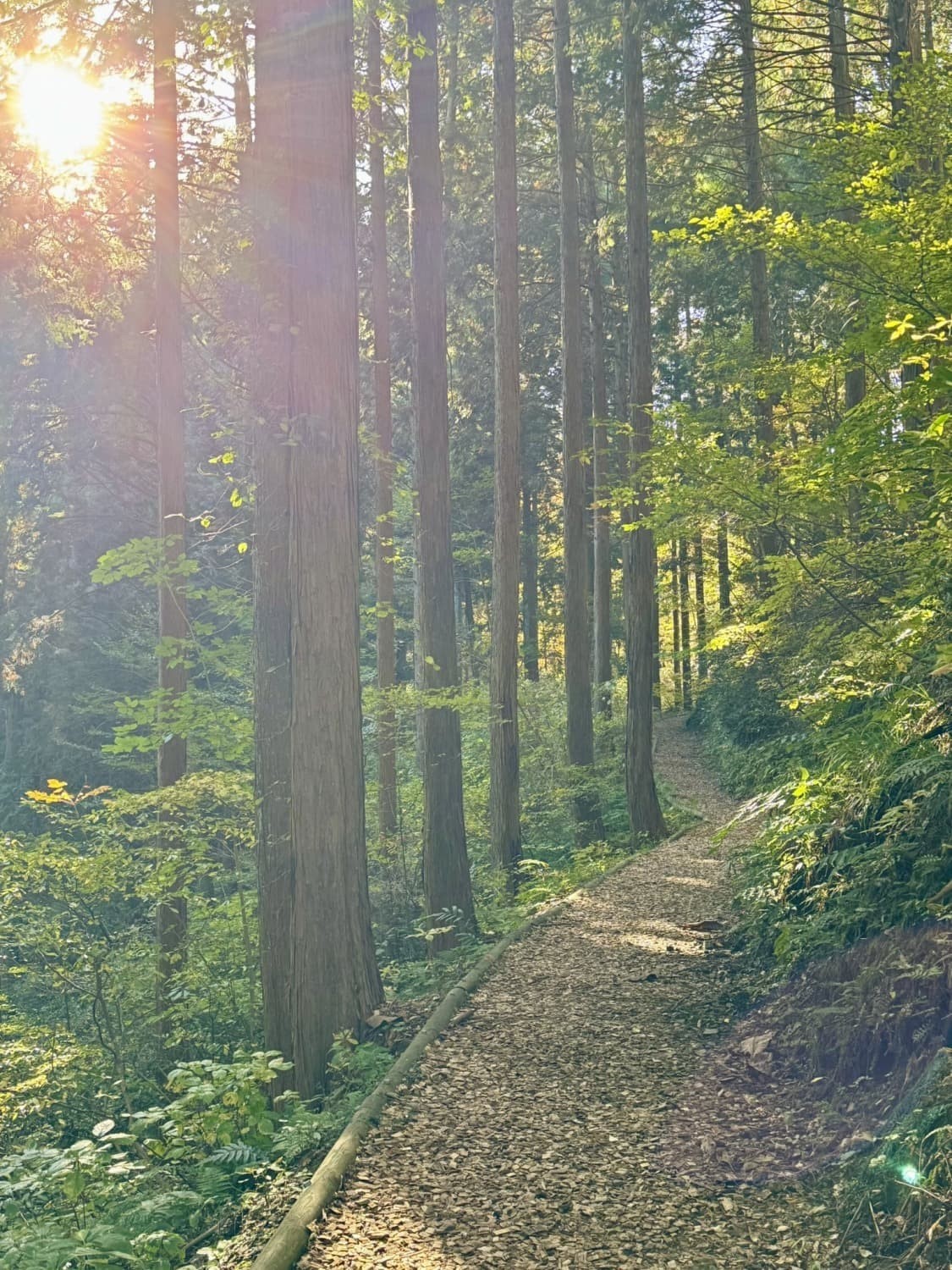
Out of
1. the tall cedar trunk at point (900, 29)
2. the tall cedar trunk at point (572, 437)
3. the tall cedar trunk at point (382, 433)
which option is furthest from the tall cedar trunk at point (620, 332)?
the tall cedar trunk at point (900, 29)

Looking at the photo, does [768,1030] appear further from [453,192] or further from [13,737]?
[13,737]

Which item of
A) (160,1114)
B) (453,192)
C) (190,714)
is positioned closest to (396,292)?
(453,192)

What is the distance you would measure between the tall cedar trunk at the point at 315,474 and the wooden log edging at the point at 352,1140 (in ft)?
1.72

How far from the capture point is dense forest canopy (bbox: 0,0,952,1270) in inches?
205

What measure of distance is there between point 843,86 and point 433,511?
7.05 meters

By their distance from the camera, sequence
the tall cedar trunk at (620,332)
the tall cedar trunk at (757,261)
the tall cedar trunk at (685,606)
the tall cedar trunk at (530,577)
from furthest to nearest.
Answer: the tall cedar trunk at (685,606), the tall cedar trunk at (530,577), the tall cedar trunk at (620,332), the tall cedar trunk at (757,261)

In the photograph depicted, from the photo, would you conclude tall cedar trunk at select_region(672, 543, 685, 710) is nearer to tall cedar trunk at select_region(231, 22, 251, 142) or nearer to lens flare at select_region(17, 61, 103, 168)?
tall cedar trunk at select_region(231, 22, 251, 142)

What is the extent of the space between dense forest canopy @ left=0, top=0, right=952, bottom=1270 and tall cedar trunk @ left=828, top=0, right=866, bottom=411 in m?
0.12

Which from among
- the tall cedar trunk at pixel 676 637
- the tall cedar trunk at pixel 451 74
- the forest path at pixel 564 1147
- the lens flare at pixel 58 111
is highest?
the tall cedar trunk at pixel 451 74

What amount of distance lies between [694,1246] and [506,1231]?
673 mm

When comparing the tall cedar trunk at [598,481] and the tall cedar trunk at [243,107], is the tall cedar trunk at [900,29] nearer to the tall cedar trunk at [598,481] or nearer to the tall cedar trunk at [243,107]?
the tall cedar trunk at [243,107]

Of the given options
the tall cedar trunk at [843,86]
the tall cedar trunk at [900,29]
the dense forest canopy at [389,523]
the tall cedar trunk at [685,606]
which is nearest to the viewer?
the dense forest canopy at [389,523]

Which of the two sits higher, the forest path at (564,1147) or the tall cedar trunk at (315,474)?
the tall cedar trunk at (315,474)

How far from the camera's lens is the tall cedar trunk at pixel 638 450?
39.5 ft
